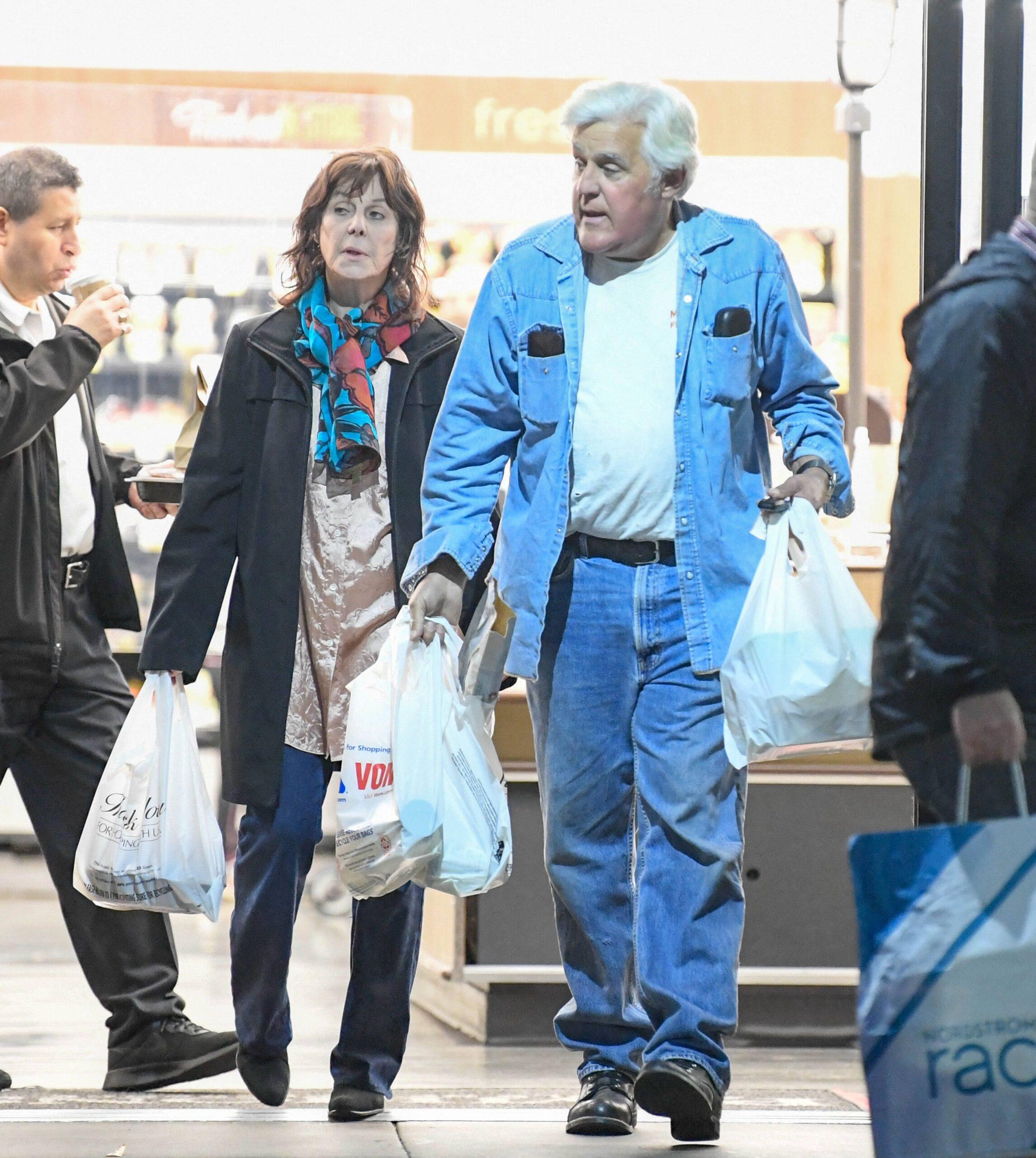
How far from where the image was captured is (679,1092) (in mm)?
3111

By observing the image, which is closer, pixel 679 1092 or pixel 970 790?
pixel 970 790

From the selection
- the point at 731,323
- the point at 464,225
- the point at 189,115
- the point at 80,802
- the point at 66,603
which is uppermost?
A: the point at 189,115

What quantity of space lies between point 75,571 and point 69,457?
0.23m

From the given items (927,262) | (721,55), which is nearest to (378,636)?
(927,262)

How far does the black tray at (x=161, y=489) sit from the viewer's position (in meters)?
4.09

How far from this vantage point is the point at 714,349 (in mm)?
3334

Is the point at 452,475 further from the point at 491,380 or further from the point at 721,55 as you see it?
the point at 721,55

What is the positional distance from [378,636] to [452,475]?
0.37 metres

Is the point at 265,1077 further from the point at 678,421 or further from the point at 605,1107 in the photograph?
the point at 678,421

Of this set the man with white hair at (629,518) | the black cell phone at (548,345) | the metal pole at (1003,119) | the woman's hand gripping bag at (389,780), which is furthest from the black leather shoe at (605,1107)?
the metal pole at (1003,119)

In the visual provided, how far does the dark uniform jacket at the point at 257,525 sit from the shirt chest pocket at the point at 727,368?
0.58 meters

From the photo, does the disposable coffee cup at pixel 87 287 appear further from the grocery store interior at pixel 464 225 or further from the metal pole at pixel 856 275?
the metal pole at pixel 856 275

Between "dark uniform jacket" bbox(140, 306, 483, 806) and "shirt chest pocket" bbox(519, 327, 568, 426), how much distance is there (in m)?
0.33

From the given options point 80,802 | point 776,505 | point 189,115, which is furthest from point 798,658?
point 189,115
